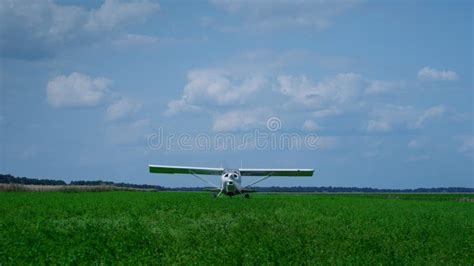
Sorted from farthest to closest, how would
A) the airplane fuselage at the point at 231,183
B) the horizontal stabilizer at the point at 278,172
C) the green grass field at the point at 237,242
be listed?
the horizontal stabilizer at the point at 278,172, the airplane fuselage at the point at 231,183, the green grass field at the point at 237,242

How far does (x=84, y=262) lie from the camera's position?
12.8 m

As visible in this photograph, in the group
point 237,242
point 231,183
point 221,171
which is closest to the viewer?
point 237,242

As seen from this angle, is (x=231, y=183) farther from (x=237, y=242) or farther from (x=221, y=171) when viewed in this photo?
(x=237, y=242)

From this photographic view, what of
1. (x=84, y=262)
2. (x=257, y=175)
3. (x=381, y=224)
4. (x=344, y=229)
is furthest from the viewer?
(x=257, y=175)

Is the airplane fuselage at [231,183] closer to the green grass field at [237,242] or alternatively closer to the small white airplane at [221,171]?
the small white airplane at [221,171]

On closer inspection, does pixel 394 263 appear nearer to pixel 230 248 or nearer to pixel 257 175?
pixel 230 248

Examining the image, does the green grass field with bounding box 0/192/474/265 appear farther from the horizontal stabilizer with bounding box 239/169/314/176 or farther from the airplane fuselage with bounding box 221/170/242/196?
the horizontal stabilizer with bounding box 239/169/314/176

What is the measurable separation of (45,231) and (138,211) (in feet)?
29.0

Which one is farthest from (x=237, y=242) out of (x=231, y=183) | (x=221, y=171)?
(x=221, y=171)

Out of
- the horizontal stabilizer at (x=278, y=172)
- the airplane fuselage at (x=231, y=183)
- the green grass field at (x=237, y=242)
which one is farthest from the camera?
the horizontal stabilizer at (x=278, y=172)

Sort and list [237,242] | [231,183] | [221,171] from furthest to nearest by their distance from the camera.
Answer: [221,171]
[231,183]
[237,242]

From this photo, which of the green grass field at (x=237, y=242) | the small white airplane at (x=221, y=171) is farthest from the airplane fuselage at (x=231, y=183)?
the green grass field at (x=237, y=242)

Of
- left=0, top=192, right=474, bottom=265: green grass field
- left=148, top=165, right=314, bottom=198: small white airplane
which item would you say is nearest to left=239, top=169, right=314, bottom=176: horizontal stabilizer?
left=148, top=165, right=314, bottom=198: small white airplane

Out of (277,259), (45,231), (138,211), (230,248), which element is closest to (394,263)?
(277,259)
